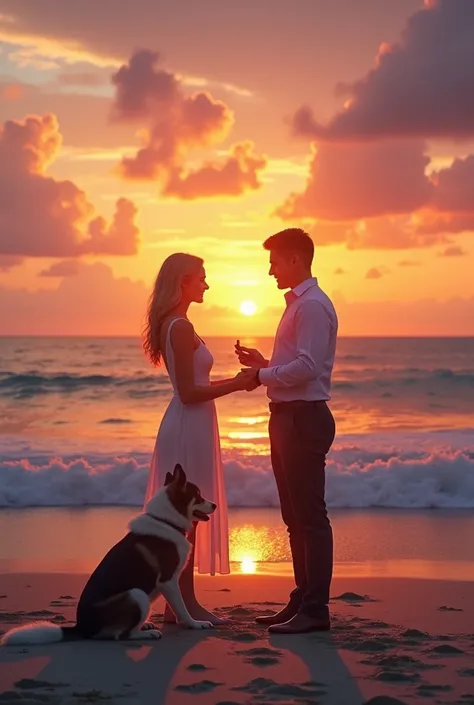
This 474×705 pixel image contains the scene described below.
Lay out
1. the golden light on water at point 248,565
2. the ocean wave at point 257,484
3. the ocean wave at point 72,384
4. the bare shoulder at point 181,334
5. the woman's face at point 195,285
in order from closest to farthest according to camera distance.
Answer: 1. the bare shoulder at point 181,334
2. the woman's face at point 195,285
3. the golden light on water at point 248,565
4. the ocean wave at point 257,484
5. the ocean wave at point 72,384

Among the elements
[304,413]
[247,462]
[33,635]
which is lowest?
[33,635]

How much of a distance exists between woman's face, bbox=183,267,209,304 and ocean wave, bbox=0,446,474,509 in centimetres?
748

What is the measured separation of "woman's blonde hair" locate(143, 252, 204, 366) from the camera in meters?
6.48

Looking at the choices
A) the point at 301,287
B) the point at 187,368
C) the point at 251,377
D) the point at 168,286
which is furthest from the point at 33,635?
the point at 301,287

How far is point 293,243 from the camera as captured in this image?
6.31 meters

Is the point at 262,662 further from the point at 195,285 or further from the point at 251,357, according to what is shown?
the point at 195,285

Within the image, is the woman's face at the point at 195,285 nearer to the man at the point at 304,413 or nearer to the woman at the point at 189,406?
the woman at the point at 189,406

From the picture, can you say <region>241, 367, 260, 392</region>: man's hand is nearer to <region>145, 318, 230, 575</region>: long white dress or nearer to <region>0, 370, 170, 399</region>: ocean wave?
<region>145, 318, 230, 575</region>: long white dress

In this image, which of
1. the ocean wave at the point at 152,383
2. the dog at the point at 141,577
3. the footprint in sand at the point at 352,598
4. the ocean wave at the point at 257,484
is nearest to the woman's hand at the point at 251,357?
the dog at the point at 141,577

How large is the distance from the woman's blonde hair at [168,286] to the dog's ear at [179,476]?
783mm

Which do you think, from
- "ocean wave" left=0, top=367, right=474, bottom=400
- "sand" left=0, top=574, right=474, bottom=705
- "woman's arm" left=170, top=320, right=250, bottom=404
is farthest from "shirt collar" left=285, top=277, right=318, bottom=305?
"ocean wave" left=0, top=367, right=474, bottom=400

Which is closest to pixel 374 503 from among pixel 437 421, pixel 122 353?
pixel 437 421

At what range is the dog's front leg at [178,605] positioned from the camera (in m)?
6.27

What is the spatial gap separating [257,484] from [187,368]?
8041 millimetres
